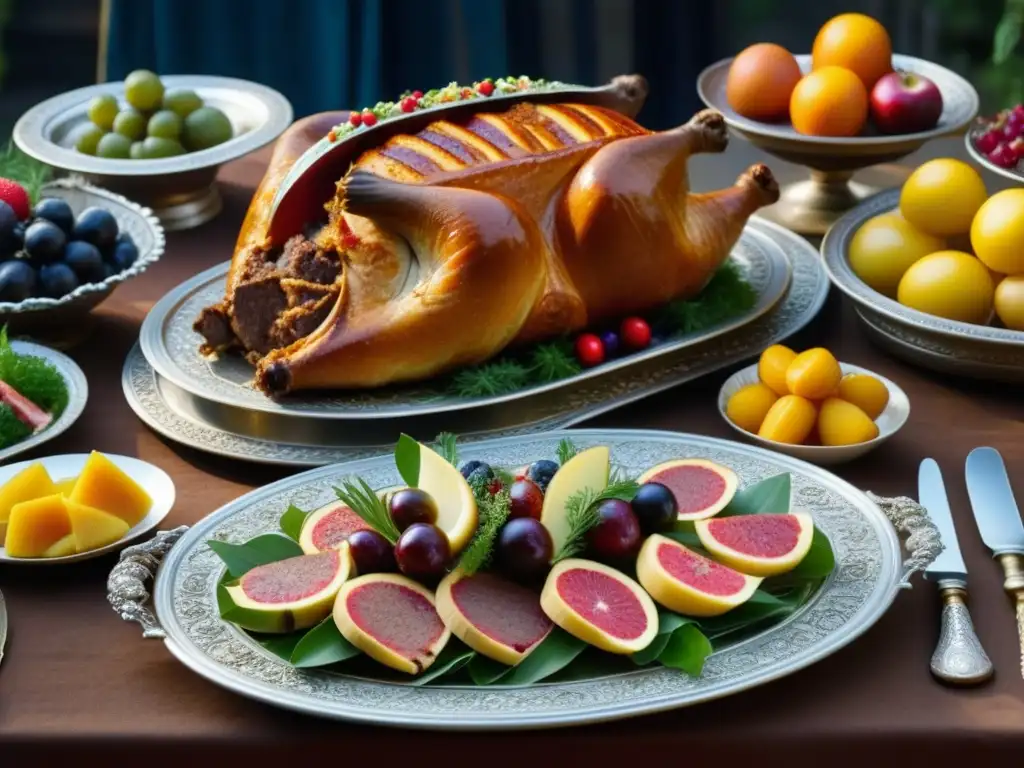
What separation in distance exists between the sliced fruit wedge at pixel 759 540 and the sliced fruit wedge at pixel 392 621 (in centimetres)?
26

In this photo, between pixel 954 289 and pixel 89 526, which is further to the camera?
pixel 954 289

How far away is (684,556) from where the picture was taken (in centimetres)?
120

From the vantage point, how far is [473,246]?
5.27ft

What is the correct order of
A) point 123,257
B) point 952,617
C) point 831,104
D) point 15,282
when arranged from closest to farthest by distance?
point 952,617 → point 15,282 → point 123,257 → point 831,104

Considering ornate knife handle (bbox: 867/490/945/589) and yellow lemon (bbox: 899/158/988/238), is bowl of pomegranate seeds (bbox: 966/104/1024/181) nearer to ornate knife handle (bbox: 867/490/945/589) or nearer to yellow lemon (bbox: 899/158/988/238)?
yellow lemon (bbox: 899/158/988/238)

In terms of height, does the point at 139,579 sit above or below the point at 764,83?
below

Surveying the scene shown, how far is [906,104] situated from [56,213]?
1.20 metres

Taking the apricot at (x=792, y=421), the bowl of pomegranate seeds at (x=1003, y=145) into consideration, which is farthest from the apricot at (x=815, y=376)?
the bowl of pomegranate seeds at (x=1003, y=145)

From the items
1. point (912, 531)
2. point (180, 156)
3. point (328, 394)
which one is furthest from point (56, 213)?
point (912, 531)

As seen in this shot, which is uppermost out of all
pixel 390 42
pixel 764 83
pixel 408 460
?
pixel 764 83

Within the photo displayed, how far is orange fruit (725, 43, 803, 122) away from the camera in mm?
2053

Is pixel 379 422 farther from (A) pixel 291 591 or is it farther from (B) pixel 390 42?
(B) pixel 390 42

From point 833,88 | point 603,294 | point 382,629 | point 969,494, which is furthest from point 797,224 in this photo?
point 382,629

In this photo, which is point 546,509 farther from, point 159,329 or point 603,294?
point 159,329
